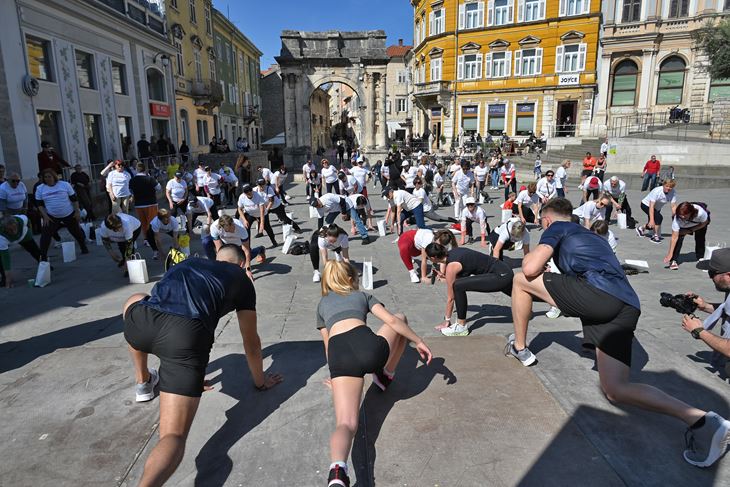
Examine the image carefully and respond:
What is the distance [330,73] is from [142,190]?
20921mm

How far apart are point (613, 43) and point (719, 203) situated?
21786 mm

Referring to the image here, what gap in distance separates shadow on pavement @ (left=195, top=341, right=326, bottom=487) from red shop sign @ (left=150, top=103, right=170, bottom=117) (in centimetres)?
2168

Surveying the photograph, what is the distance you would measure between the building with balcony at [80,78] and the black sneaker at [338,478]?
15.1 metres

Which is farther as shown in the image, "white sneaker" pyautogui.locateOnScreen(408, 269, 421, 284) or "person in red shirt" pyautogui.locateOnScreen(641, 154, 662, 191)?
"person in red shirt" pyautogui.locateOnScreen(641, 154, 662, 191)

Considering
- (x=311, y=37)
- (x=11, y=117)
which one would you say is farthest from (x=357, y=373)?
(x=311, y=37)

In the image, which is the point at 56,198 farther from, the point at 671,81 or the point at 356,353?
the point at 671,81

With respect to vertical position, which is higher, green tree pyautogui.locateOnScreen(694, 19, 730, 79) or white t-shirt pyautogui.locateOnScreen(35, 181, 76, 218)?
green tree pyautogui.locateOnScreen(694, 19, 730, 79)

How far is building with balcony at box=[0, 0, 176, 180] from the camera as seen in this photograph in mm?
13703

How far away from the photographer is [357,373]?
127 inches

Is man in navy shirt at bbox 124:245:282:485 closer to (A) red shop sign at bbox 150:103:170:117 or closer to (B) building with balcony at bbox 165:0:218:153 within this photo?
(A) red shop sign at bbox 150:103:170:117

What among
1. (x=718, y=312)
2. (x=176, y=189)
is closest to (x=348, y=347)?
(x=718, y=312)

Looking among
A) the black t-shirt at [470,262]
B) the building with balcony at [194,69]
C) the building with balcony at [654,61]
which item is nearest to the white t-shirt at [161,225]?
the black t-shirt at [470,262]

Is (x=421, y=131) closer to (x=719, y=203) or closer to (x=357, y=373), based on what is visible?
(x=719, y=203)

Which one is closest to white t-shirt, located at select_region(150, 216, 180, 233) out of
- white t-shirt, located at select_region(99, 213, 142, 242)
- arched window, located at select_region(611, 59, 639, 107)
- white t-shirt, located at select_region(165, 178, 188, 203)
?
white t-shirt, located at select_region(99, 213, 142, 242)
